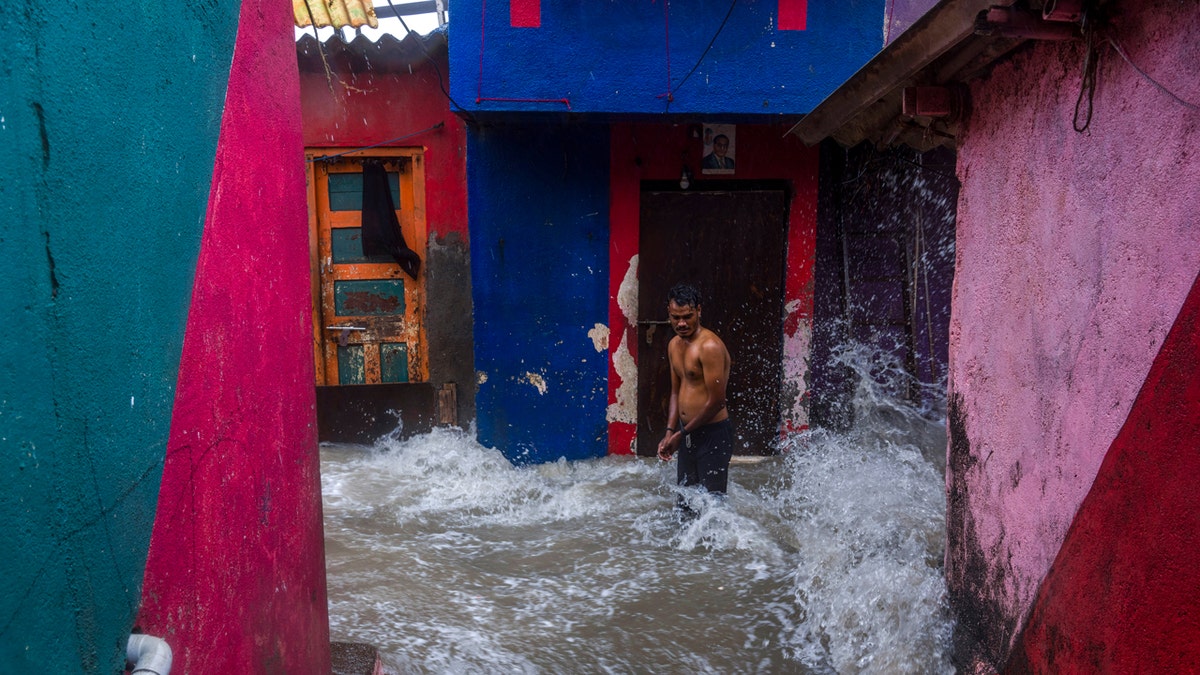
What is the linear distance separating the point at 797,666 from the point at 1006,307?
7.34 ft

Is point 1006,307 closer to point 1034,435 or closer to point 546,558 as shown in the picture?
point 1034,435

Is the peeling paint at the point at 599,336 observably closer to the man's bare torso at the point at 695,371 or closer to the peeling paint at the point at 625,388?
the peeling paint at the point at 625,388

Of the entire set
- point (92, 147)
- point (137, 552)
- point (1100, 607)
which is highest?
point (92, 147)

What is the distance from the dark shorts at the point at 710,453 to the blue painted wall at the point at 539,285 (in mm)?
2019

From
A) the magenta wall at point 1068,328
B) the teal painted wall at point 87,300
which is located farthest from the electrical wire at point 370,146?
the teal painted wall at point 87,300

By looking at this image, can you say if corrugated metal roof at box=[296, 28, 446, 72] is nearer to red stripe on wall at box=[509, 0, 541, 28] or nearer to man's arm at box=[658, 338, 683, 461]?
red stripe on wall at box=[509, 0, 541, 28]

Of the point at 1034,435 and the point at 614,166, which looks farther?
the point at 614,166

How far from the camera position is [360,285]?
8641 mm

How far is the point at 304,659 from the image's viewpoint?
284cm

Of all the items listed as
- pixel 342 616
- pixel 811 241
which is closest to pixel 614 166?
pixel 811 241

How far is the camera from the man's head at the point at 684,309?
5.63 metres

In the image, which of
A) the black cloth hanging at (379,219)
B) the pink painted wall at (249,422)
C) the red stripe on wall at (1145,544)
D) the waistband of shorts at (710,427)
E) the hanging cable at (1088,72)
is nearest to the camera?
the pink painted wall at (249,422)

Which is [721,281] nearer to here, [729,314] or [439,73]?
[729,314]

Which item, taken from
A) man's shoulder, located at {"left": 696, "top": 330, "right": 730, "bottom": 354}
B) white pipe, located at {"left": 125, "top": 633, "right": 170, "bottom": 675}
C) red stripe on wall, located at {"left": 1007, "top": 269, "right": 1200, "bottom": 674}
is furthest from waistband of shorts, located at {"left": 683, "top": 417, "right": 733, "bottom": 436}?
white pipe, located at {"left": 125, "top": 633, "right": 170, "bottom": 675}
